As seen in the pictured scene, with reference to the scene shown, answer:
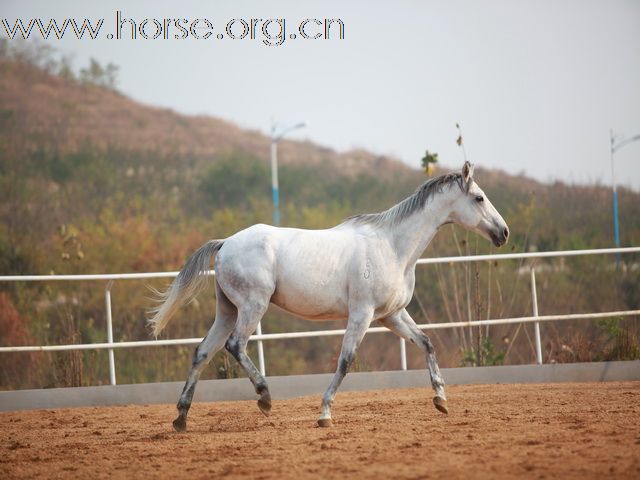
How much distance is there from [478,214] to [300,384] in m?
3.37

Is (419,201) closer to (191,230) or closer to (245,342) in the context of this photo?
(245,342)

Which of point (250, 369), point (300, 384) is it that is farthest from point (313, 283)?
point (300, 384)

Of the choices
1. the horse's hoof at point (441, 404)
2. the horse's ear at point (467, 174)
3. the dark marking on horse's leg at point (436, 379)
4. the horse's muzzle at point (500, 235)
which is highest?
the horse's ear at point (467, 174)

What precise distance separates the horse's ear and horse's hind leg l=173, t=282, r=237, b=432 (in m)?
2.20

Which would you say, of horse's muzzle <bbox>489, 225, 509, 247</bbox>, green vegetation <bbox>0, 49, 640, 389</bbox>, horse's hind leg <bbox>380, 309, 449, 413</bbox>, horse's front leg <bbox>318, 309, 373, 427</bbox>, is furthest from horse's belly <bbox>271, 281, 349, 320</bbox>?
green vegetation <bbox>0, 49, 640, 389</bbox>

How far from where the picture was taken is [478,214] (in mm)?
7766

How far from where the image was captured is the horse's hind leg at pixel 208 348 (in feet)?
23.9

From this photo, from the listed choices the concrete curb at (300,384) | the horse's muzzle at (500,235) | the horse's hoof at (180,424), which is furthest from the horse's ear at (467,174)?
the concrete curb at (300,384)

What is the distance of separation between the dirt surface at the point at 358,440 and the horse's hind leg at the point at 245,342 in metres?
0.27

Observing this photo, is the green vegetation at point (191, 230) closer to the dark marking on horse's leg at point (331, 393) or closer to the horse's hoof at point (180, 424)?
the horse's hoof at point (180, 424)

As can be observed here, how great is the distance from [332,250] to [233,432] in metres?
1.64

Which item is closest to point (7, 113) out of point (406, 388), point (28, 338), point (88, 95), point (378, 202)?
point (88, 95)

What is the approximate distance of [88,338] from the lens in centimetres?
2108

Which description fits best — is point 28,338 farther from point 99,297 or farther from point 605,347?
point 605,347
